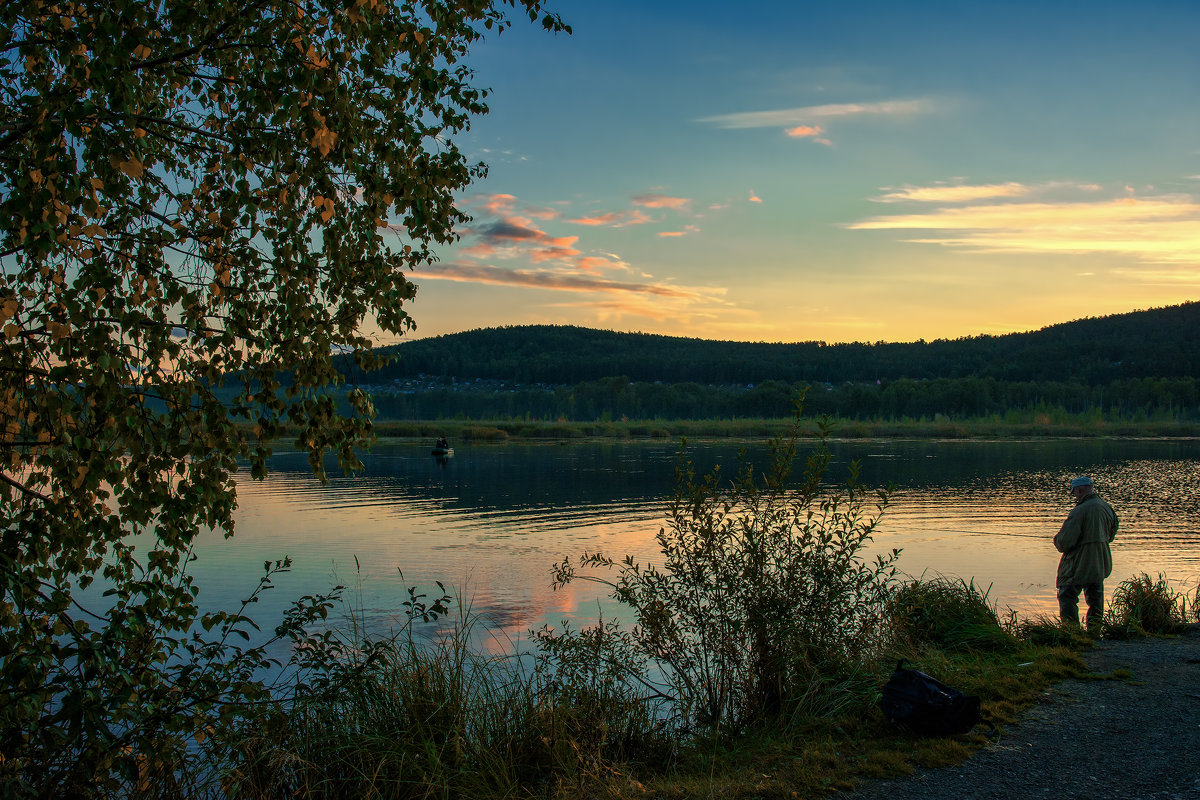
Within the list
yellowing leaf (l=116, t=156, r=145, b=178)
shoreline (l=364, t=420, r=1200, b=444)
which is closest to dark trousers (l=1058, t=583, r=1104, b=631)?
yellowing leaf (l=116, t=156, r=145, b=178)

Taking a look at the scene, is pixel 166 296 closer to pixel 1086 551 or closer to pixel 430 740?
pixel 430 740

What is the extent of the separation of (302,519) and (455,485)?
13257 mm

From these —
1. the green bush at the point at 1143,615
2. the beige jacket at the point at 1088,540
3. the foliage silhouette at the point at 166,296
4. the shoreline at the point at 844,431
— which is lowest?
the shoreline at the point at 844,431

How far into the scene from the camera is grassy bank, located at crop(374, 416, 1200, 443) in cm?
9494

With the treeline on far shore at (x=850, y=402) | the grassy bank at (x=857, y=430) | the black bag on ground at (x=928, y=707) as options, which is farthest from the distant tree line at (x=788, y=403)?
the black bag on ground at (x=928, y=707)

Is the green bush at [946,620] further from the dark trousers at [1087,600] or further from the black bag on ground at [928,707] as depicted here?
the black bag on ground at [928,707]

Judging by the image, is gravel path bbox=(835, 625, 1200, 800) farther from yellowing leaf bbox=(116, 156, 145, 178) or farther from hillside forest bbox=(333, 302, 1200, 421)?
hillside forest bbox=(333, 302, 1200, 421)

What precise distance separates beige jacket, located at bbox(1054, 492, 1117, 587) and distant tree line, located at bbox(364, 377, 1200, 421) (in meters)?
113

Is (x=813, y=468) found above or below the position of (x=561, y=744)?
above

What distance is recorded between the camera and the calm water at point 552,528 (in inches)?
664

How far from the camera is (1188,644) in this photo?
407 inches

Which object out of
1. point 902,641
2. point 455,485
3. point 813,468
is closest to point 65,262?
point 813,468

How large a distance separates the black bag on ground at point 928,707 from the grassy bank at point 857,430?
263 feet

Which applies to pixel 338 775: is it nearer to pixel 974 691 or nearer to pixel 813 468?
pixel 813 468
